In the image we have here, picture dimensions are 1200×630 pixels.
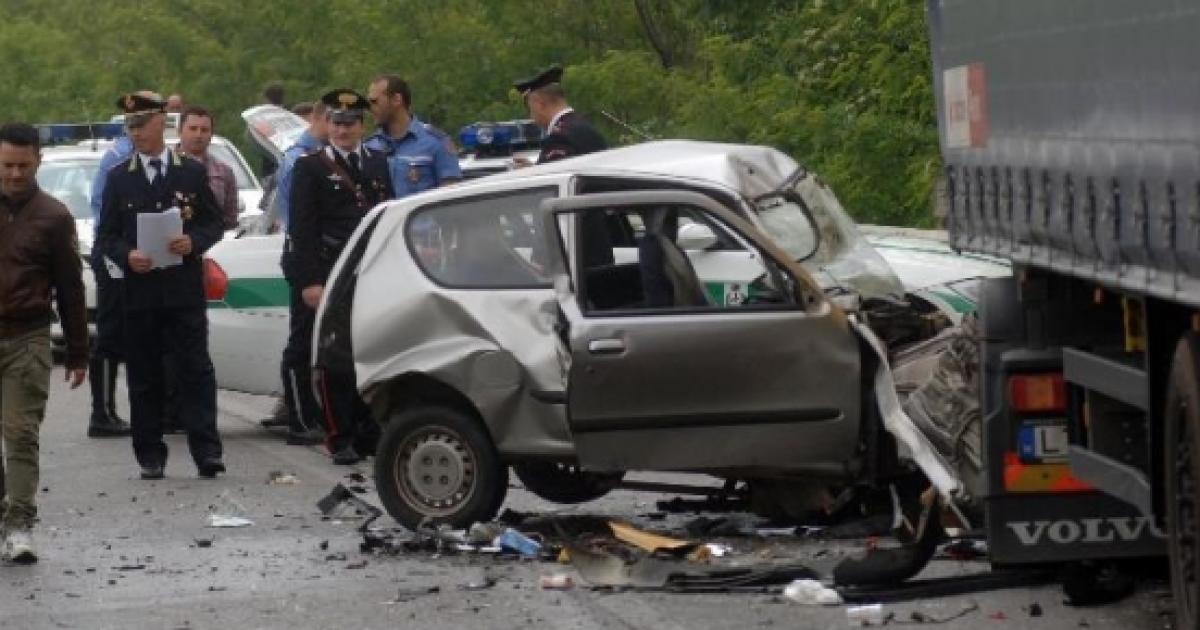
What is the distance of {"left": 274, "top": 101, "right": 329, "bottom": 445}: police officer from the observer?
16438mm

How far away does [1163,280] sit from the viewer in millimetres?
7688

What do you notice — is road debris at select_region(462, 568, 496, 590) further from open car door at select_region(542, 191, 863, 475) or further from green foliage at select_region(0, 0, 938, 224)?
green foliage at select_region(0, 0, 938, 224)

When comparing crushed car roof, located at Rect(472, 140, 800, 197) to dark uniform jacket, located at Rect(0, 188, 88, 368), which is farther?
crushed car roof, located at Rect(472, 140, 800, 197)

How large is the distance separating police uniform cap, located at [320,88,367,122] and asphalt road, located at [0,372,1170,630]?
212 centimetres

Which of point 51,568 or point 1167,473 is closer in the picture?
point 1167,473

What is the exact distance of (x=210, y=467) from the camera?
50.5ft

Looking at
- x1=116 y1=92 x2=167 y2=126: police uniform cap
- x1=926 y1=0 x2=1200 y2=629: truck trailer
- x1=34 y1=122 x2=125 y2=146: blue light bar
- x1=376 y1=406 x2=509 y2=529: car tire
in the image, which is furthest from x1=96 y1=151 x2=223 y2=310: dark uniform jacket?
x1=34 y1=122 x2=125 y2=146: blue light bar

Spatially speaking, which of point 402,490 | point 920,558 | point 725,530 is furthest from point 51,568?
point 920,558

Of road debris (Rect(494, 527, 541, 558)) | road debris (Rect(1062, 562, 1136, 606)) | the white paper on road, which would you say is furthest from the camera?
the white paper on road

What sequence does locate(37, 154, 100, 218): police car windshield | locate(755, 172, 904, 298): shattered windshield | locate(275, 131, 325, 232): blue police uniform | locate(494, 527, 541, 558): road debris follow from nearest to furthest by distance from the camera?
locate(494, 527, 541, 558): road debris → locate(755, 172, 904, 298): shattered windshield → locate(275, 131, 325, 232): blue police uniform → locate(37, 154, 100, 218): police car windshield

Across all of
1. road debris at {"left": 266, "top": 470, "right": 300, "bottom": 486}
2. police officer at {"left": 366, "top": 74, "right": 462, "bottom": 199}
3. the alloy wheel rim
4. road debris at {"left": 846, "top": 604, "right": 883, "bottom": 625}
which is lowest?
road debris at {"left": 266, "top": 470, "right": 300, "bottom": 486}

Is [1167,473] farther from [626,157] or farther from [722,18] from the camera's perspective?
[722,18]

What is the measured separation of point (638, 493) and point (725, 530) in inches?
70.2

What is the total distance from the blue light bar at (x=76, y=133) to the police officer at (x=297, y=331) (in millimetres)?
10293
